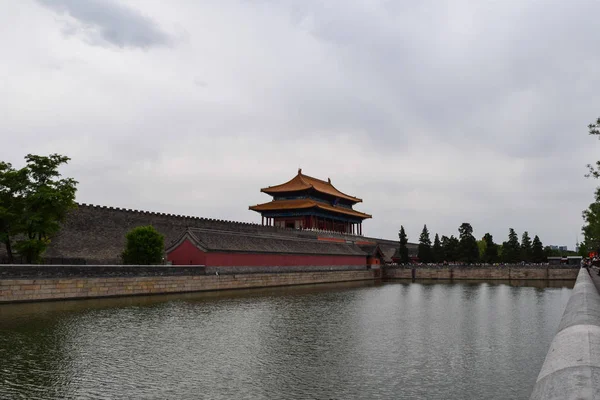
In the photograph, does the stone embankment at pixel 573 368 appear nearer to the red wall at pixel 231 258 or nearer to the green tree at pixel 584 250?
the red wall at pixel 231 258

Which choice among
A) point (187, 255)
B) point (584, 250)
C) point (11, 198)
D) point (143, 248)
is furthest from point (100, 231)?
point (584, 250)

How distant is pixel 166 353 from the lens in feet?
41.6

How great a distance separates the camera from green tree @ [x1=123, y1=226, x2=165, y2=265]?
32.7 metres

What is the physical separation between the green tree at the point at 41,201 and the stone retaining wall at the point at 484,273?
42.6 meters

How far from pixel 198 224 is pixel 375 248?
25.7 m

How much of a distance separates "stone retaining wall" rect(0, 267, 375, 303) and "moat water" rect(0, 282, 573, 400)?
122 centimetres

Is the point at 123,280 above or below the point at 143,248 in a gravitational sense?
below

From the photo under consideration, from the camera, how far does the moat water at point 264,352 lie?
9.67 metres

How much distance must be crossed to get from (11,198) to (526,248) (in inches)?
2358

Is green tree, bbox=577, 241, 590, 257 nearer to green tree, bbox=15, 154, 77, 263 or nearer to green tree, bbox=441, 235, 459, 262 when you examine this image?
green tree, bbox=441, 235, 459, 262

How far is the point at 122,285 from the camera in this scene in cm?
2741

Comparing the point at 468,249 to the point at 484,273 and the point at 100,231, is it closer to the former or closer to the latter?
the point at 484,273

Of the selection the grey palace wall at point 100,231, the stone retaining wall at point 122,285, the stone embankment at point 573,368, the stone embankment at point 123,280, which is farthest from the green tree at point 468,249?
the stone embankment at point 573,368

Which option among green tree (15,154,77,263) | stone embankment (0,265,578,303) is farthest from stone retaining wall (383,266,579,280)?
green tree (15,154,77,263)
